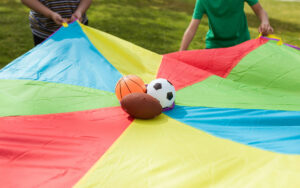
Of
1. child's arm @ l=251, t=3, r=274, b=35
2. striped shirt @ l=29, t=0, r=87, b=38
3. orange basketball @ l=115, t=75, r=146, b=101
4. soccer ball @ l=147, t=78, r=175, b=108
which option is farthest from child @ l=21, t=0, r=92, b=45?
child's arm @ l=251, t=3, r=274, b=35

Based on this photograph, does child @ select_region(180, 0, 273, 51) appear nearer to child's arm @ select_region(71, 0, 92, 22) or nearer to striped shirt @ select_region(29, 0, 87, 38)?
child's arm @ select_region(71, 0, 92, 22)

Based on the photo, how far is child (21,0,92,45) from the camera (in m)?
2.49

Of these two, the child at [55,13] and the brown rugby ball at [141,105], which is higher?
the child at [55,13]

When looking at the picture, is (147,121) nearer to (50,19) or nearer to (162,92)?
(162,92)

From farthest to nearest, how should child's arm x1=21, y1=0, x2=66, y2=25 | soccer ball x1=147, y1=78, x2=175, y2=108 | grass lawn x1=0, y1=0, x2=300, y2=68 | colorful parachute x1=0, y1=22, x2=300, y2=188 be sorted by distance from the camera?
1. grass lawn x1=0, y1=0, x2=300, y2=68
2. child's arm x1=21, y1=0, x2=66, y2=25
3. soccer ball x1=147, y1=78, x2=175, y2=108
4. colorful parachute x1=0, y1=22, x2=300, y2=188

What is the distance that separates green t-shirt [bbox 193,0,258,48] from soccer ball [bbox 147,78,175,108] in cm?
109

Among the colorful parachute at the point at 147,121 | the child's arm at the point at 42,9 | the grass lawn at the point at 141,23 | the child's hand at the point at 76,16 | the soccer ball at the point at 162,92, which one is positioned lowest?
the grass lawn at the point at 141,23

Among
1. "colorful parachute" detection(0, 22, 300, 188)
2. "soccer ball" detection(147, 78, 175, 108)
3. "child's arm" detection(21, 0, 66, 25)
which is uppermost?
"child's arm" detection(21, 0, 66, 25)

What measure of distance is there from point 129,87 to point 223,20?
4.14ft

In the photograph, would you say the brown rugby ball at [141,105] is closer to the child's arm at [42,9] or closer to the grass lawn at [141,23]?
the child's arm at [42,9]

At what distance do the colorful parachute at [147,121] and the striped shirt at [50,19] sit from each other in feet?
0.53

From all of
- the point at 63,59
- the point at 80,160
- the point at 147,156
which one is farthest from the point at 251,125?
the point at 63,59

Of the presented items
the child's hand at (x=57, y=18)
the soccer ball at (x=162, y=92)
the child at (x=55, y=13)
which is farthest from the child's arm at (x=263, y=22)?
the child's hand at (x=57, y=18)

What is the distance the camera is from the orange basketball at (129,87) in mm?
1860
